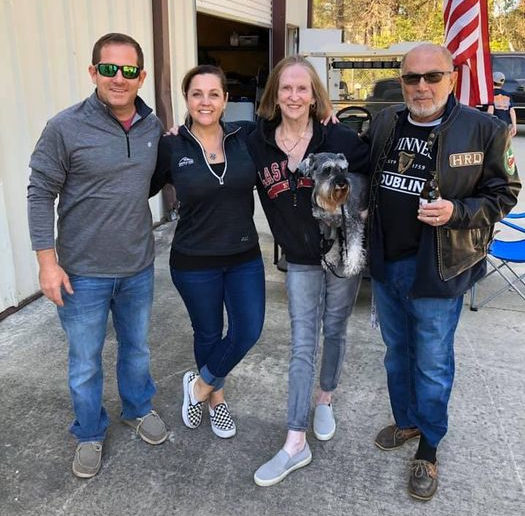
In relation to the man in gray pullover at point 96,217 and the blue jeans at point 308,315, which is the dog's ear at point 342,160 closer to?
the blue jeans at point 308,315

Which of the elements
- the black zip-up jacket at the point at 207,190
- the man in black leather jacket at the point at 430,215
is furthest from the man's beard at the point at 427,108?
the black zip-up jacket at the point at 207,190

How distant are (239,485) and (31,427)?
1.18 meters

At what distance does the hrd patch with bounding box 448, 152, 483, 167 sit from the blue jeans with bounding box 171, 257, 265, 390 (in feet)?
3.34

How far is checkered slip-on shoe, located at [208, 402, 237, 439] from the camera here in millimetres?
2822

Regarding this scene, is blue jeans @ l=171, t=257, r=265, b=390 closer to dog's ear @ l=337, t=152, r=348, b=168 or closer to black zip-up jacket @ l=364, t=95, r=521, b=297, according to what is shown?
dog's ear @ l=337, t=152, r=348, b=168

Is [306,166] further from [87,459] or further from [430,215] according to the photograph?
[87,459]

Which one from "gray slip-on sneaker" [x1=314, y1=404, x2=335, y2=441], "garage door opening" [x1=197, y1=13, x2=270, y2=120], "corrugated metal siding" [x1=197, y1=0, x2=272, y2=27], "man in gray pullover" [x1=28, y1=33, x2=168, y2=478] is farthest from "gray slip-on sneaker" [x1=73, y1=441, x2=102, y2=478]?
"garage door opening" [x1=197, y1=13, x2=270, y2=120]

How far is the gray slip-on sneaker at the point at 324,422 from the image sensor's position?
2.80m

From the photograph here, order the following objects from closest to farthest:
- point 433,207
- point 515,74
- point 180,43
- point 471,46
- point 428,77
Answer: point 433,207
point 428,77
point 471,46
point 180,43
point 515,74

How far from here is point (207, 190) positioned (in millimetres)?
2418

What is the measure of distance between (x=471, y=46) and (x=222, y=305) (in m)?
3.24

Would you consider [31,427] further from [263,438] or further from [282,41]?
[282,41]

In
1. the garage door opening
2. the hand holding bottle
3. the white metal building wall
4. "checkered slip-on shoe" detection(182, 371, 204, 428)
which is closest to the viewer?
the hand holding bottle

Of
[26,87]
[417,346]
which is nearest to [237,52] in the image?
[26,87]
